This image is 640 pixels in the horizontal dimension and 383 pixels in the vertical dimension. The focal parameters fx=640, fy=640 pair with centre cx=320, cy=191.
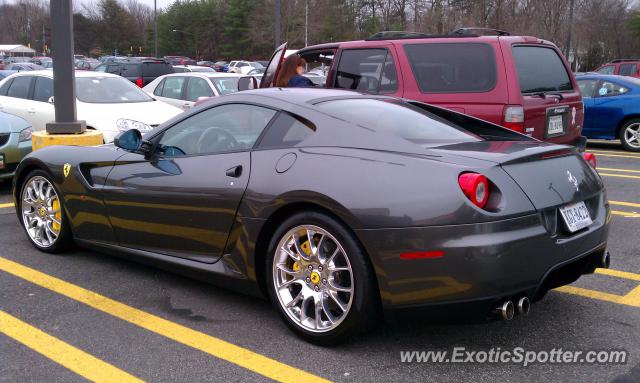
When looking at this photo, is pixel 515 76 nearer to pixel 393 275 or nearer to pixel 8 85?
pixel 393 275

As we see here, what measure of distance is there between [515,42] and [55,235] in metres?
4.43

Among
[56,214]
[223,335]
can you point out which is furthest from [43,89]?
[223,335]

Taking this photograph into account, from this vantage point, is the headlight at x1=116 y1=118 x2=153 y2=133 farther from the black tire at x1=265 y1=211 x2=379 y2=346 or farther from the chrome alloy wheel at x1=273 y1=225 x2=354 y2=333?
the black tire at x1=265 y1=211 x2=379 y2=346

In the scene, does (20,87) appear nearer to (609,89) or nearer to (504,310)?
(504,310)

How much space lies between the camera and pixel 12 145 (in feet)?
25.5

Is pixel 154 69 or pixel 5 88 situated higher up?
pixel 154 69

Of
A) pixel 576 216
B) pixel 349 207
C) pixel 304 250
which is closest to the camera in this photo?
pixel 349 207

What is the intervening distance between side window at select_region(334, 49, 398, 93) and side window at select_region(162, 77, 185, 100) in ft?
20.7

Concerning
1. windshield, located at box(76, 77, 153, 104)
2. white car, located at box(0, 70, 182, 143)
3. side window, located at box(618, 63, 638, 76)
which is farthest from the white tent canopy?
windshield, located at box(76, 77, 153, 104)

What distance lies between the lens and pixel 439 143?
11.5 feet

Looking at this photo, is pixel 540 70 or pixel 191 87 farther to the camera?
pixel 191 87

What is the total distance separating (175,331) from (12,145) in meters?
5.17

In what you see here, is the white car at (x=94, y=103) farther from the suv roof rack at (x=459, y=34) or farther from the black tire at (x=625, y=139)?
the black tire at (x=625, y=139)

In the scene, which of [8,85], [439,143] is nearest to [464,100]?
[439,143]
